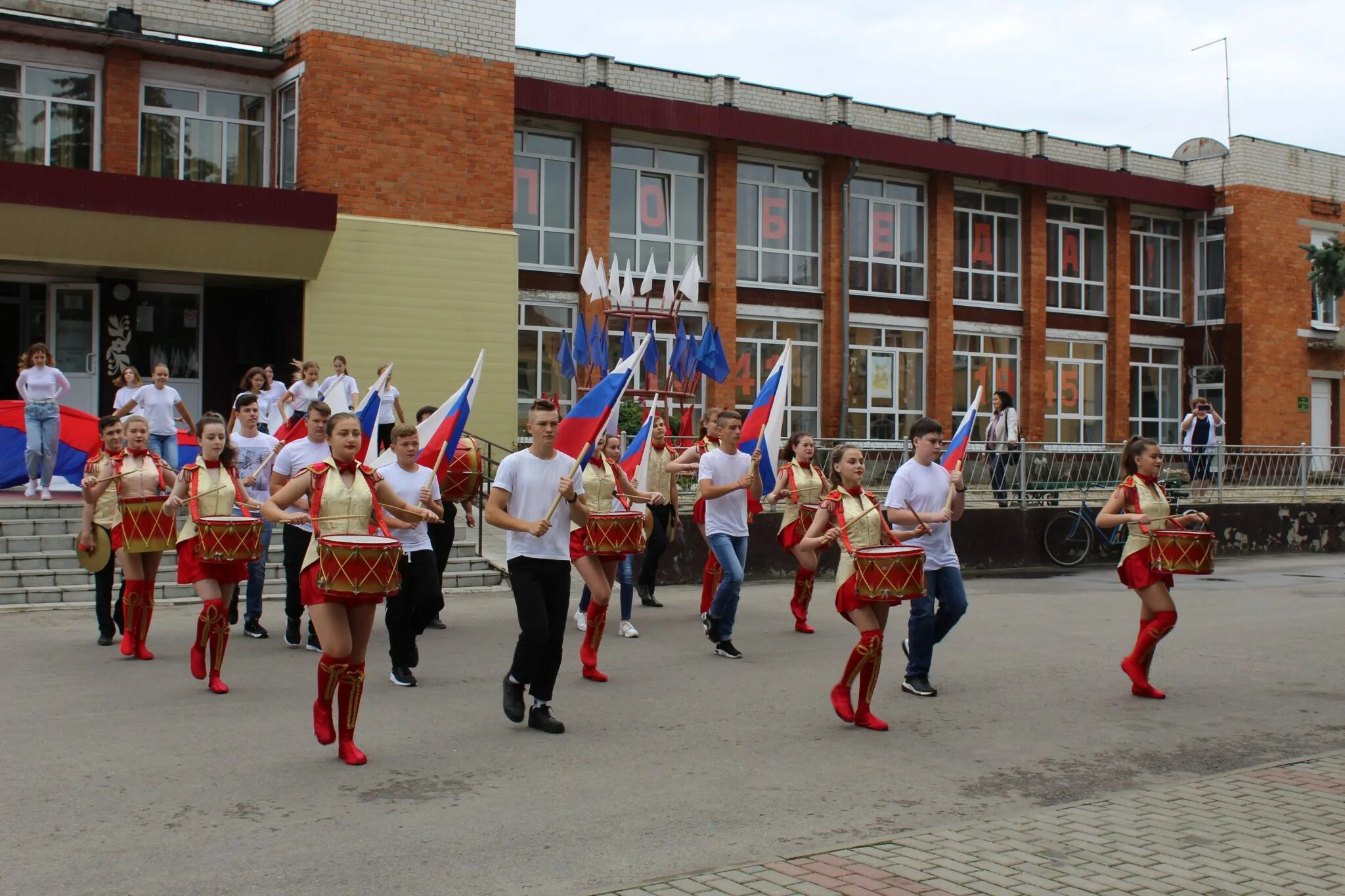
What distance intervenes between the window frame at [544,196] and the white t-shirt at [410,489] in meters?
16.4

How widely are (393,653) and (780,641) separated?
12.5 feet

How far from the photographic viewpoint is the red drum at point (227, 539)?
884cm

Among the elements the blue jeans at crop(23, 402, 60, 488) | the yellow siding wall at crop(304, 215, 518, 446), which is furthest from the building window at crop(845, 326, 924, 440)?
the blue jeans at crop(23, 402, 60, 488)

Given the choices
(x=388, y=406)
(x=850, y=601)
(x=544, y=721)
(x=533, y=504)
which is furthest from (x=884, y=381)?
(x=544, y=721)

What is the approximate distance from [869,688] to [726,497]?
3.61 meters

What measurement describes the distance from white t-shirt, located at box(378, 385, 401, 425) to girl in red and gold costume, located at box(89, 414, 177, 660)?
17.6ft

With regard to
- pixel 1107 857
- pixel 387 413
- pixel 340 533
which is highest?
pixel 387 413

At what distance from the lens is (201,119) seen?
22.5 m

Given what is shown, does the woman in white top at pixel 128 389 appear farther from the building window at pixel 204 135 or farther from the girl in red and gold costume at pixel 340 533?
the girl in red and gold costume at pixel 340 533

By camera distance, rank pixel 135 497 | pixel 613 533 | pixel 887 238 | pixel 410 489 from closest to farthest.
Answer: pixel 613 533
pixel 410 489
pixel 135 497
pixel 887 238

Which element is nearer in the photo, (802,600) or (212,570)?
(212,570)

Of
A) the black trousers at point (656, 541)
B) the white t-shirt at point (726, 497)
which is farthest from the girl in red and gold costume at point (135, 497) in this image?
the black trousers at point (656, 541)

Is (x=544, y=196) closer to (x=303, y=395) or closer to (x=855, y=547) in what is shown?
(x=303, y=395)

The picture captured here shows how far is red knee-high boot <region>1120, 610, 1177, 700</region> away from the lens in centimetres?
931
